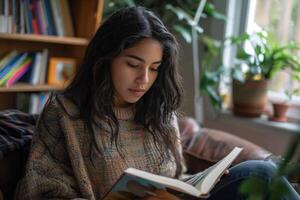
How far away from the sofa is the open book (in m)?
0.42

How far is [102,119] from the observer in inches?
45.9

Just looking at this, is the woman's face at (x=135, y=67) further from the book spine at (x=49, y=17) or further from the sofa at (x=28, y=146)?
the book spine at (x=49, y=17)

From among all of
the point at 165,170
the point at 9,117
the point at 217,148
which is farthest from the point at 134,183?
the point at 217,148

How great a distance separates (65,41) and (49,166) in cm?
103

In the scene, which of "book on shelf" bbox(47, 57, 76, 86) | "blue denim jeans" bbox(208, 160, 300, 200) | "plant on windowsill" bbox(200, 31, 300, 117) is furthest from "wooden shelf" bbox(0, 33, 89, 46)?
"blue denim jeans" bbox(208, 160, 300, 200)

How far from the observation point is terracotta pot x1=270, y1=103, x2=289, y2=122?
2.07m

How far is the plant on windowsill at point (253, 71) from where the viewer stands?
1995mm

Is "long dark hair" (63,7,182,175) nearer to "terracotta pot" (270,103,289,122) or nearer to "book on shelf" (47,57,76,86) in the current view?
"book on shelf" (47,57,76,86)

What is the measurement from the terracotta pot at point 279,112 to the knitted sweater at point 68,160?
114cm

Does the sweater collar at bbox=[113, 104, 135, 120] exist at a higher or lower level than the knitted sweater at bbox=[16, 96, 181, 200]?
higher

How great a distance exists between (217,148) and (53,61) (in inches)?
38.3

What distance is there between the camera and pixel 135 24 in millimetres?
1134

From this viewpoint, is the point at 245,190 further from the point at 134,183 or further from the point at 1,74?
the point at 1,74

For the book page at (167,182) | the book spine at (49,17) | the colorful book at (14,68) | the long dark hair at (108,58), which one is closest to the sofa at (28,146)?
the long dark hair at (108,58)
